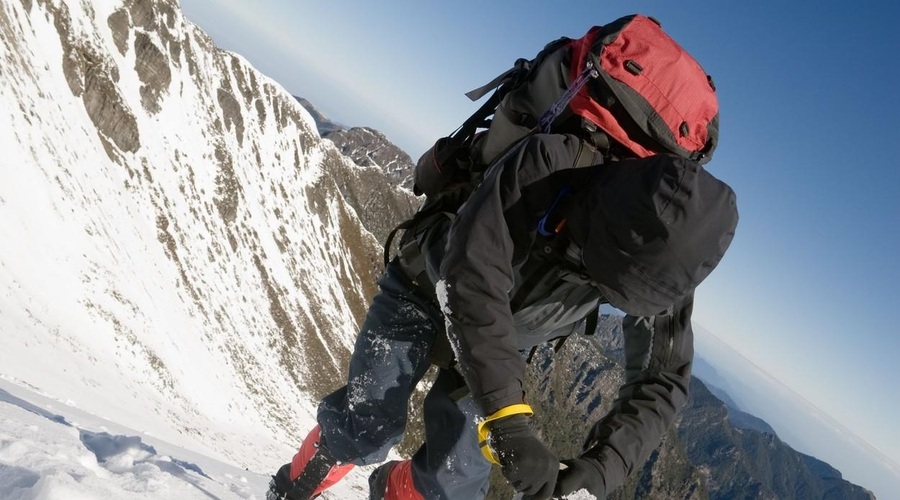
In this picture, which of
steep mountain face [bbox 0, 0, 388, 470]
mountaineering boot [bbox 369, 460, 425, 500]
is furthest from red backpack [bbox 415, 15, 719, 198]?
steep mountain face [bbox 0, 0, 388, 470]

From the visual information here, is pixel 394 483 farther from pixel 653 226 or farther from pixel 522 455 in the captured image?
pixel 653 226

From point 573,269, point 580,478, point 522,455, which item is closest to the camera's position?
point 522,455

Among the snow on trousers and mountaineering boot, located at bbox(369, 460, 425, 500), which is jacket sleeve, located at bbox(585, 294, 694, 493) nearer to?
the snow on trousers

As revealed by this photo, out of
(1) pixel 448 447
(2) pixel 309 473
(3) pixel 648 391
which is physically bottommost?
(2) pixel 309 473

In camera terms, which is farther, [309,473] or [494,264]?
[309,473]

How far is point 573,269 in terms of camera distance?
365cm

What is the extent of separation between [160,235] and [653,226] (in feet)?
199

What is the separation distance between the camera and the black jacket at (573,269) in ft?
10.2

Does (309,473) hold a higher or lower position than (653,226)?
lower

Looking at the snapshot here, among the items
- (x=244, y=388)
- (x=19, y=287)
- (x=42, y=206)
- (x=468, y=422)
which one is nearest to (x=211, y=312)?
(x=244, y=388)

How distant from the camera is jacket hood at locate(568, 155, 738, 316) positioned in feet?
9.92

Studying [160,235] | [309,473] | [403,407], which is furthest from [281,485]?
[160,235]

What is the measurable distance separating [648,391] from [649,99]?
90.6 inches

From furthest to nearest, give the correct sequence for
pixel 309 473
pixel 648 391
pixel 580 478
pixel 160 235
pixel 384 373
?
pixel 160 235 < pixel 309 473 < pixel 384 373 < pixel 648 391 < pixel 580 478
